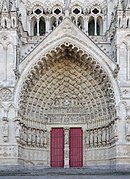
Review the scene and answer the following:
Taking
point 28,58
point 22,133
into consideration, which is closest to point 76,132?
point 22,133

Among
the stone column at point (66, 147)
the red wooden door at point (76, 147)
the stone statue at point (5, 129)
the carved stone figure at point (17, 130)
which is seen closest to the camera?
the stone statue at point (5, 129)

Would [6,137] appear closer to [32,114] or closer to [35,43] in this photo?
[32,114]

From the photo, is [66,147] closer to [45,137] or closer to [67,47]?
[45,137]

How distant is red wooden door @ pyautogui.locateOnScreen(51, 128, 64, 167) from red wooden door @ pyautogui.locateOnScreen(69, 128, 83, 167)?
0.51 metres

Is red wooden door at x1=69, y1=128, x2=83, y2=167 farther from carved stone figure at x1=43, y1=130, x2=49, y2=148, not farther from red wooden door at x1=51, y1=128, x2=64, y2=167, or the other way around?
carved stone figure at x1=43, y1=130, x2=49, y2=148

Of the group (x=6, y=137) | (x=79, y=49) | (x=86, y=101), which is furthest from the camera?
(x=86, y=101)

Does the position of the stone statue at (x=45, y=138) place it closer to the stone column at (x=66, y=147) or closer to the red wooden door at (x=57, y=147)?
the red wooden door at (x=57, y=147)

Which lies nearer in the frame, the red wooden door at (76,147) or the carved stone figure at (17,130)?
the carved stone figure at (17,130)

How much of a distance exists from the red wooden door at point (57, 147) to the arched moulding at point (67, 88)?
2.20 feet

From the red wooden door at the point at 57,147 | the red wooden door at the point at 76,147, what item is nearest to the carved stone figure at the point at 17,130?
the red wooden door at the point at 57,147

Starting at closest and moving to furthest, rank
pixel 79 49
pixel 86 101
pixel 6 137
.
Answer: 1. pixel 6 137
2. pixel 79 49
3. pixel 86 101

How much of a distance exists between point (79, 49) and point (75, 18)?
2712mm

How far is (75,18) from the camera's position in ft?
80.3

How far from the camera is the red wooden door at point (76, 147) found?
23438 millimetres
